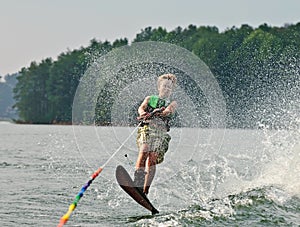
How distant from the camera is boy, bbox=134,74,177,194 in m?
8.91

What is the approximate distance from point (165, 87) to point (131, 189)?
63.2 inches

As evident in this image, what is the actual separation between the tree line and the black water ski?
15.5 metres

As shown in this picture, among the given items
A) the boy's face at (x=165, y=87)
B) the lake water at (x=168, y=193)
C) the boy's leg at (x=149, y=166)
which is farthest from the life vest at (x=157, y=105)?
the lake water at (x=168, y=193)

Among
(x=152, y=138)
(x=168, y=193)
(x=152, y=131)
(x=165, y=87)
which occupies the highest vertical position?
(x=165, y=87)

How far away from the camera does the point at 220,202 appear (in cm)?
870

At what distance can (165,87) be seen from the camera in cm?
908

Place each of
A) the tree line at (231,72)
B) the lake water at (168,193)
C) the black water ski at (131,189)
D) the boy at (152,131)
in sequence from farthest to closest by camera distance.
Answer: the tree line at (231,72) < the boy at (152,131) < the black water ski at (131,189) < the lake water at (168,193)

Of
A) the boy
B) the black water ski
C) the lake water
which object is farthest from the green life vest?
the black water ski

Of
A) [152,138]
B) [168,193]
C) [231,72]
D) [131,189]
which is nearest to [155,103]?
[152,138]

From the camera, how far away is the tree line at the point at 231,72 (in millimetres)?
43719

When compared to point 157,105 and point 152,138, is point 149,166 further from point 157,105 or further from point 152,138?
point 157,105

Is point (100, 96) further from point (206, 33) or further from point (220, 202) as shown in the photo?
point (206, 33)

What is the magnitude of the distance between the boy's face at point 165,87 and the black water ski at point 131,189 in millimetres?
1292

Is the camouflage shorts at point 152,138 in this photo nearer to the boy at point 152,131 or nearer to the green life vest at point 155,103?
the boy at point 152,131
